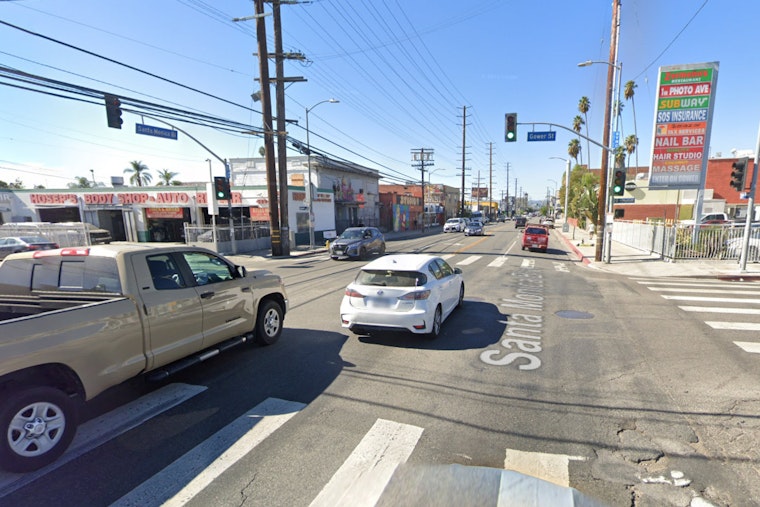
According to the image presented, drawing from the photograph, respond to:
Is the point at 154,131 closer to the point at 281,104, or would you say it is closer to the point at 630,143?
the point at 281,104

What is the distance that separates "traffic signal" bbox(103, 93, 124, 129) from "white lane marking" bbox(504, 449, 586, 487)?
1448cm

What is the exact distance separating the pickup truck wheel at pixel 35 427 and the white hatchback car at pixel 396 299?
3959mm

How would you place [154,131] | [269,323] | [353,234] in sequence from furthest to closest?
[353,234]
[154,131]
[269,323]

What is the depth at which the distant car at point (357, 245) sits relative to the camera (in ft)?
66.3

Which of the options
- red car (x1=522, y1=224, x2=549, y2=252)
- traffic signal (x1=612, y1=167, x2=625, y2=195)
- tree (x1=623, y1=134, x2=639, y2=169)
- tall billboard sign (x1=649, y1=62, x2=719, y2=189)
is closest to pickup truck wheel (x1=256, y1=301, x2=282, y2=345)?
traffic signal (x1=612, y1=167, x2=625, y2=195)

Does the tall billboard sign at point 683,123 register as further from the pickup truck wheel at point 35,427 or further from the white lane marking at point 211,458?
the pickup truck wheel at point 35,427

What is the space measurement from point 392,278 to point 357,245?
13755 mm

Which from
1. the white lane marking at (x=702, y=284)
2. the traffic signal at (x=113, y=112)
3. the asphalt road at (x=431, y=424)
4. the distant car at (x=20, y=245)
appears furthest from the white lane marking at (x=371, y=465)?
the distant car at (x=20, y=245)

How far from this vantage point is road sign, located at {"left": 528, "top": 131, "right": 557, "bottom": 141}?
18625 mm

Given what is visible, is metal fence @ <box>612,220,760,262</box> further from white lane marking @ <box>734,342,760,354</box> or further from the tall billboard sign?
white lane marking @ <box>734,342,760,354</box>

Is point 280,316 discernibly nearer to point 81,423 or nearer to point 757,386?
point 81,423

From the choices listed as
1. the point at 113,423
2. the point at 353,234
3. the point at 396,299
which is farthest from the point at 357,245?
the point at 113,423

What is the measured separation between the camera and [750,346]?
6.30 m

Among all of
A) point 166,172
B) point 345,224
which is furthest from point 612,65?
point 166,172
